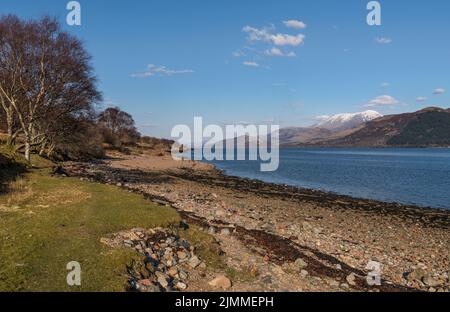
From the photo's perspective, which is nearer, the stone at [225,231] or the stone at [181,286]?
the stone at [181,286]

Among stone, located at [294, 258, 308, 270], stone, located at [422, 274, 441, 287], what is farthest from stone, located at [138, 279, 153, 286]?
stone, located at [422, 274, 441, 287]

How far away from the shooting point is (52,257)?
41.1ft

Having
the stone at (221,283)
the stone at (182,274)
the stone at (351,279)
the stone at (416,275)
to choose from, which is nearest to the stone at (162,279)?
the stone at (182,274)

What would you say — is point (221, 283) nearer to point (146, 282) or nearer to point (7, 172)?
point (146, 282)

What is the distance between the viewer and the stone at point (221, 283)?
41.2 ft

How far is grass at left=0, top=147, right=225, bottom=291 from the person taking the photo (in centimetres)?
1109

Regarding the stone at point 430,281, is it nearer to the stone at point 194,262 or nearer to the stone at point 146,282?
the stone at point 194,262

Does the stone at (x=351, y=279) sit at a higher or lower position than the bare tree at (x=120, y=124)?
lower

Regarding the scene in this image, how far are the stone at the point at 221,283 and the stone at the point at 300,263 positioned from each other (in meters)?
3.68

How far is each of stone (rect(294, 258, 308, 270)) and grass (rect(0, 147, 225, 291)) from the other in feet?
10.4

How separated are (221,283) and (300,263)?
4152 mm

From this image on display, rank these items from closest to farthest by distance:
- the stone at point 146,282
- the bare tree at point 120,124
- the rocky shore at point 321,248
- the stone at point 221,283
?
the stone at point 146,282 < the stone at point 221,283 < the rocky shore at point 321,248 < the bare tree at point 120,124

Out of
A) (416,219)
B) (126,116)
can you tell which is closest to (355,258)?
(416,219)
